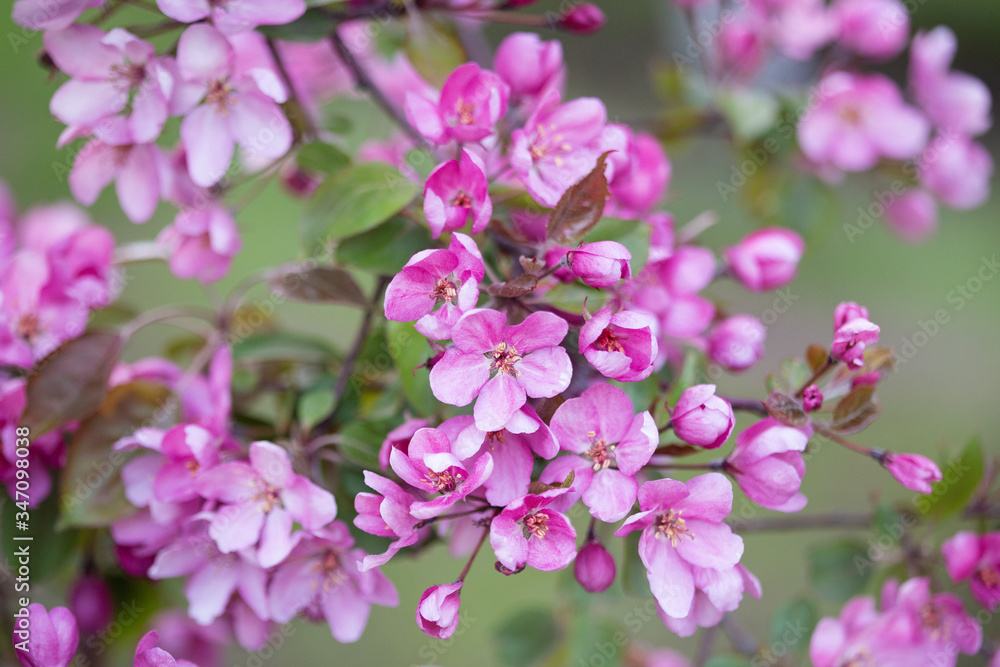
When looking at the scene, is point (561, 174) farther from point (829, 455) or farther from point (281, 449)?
point (829, 455)

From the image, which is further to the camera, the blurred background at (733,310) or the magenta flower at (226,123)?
the blurred background at (733,310)

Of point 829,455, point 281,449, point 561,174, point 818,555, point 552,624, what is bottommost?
point 829,455

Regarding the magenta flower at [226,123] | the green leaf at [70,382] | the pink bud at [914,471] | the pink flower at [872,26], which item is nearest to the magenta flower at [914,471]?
the pink bud at [914,471]

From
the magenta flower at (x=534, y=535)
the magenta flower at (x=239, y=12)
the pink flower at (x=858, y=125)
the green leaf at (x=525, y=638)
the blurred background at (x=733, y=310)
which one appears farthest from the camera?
the blurred background at (x=733, y=310)

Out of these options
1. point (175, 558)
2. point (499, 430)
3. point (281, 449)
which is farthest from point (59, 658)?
point (499, 430)

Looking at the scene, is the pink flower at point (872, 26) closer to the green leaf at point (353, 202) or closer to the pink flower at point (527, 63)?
the pink flower at point (527, 63)
